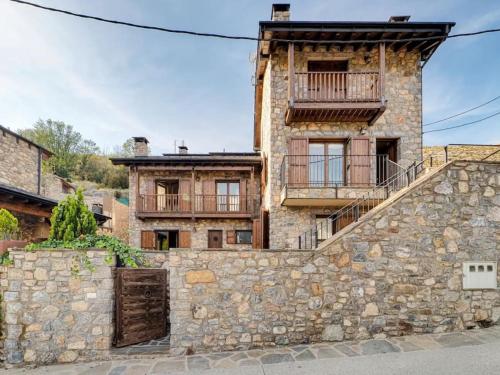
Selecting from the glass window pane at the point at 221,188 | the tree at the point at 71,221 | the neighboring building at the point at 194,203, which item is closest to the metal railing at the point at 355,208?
the neighboring building at the point at 194,203

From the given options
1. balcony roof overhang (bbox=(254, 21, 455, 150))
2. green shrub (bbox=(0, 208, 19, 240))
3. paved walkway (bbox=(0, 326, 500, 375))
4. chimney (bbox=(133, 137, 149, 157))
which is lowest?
paved walkway (bbox=(0, 326, 500, 375))

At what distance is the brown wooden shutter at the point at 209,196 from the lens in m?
12.4

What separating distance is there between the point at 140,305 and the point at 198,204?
279 inches

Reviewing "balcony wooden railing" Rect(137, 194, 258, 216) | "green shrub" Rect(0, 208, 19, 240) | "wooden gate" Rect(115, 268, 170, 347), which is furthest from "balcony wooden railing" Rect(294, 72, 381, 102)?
"green shrub" Rect(0, 208, 19, 240)

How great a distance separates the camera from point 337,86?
9.04m

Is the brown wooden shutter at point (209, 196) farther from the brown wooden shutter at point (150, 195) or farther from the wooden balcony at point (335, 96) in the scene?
the wooden balcony at point (335, 96)

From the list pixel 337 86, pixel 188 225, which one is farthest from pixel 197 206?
pixel 337 86

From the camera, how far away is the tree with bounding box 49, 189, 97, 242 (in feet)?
20.8

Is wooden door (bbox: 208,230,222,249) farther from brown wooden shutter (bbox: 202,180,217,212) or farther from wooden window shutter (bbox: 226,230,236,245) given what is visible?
brown wooden shutter (bbox: 202,180,217,212)

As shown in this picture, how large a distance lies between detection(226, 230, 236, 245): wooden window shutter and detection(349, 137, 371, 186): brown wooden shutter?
19.6ft

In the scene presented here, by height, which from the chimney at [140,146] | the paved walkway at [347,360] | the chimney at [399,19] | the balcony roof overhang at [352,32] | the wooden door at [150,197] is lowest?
the paved walkway at [347,360]

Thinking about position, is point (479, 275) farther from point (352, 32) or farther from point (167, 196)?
point (167, 196)

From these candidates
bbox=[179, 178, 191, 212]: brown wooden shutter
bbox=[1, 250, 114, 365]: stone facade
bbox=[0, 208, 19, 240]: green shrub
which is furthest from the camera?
bbox=[179, 178, 191, 212]: brown wooden shutter

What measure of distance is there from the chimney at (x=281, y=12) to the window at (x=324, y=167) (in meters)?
4.58
